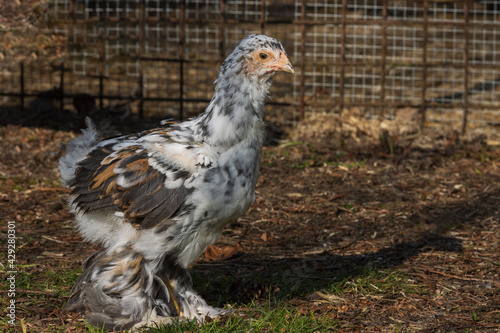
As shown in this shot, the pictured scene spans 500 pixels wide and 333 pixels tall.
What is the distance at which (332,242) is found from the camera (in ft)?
15.5

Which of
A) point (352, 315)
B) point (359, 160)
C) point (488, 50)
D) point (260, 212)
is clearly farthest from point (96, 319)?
point (488, 50)

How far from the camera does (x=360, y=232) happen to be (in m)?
4.91

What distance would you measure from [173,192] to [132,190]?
24 centimetres

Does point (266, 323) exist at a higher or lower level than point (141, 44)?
Answer: lower

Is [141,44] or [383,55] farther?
[141,44]

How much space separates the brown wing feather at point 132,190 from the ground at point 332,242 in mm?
619

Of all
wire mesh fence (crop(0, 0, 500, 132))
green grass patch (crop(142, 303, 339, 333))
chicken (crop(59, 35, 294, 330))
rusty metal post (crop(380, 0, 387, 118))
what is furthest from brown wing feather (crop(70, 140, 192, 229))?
rusty metal post (crop(380, 0, 387, 118))

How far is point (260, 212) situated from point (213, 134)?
214 cm

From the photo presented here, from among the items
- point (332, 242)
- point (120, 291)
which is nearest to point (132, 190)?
point (120, 291)

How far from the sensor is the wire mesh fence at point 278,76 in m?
8.05

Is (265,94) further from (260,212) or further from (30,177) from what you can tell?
(30,177)

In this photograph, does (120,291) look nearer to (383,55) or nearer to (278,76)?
(383,55)

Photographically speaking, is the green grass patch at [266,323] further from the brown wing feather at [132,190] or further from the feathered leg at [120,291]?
the brown wing feather at [132,190]

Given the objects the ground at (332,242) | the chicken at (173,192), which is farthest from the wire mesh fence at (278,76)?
the chicken at (173,192)
